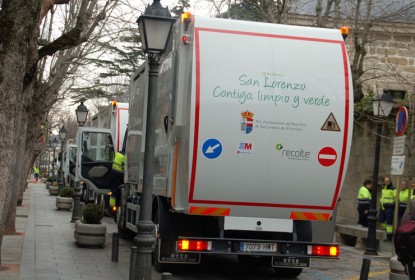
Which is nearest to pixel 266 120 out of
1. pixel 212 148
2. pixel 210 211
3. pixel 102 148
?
pixel 212 148

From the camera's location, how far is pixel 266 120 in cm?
901

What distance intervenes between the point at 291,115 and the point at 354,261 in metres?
5.84

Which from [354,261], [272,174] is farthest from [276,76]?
[354,261]

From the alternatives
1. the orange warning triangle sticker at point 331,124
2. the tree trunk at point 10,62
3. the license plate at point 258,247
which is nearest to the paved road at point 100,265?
the license plate at point 258,247

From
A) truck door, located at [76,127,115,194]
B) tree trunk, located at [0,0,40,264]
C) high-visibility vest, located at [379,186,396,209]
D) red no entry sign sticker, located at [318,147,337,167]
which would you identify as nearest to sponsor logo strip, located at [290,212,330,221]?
red no entry sign sticker, located at [318,147,337,167]

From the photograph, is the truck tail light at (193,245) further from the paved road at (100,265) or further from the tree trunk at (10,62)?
the tree trunk at (10,62)

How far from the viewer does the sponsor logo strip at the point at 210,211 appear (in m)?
9.04

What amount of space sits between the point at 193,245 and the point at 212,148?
145cm

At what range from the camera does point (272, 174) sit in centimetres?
905

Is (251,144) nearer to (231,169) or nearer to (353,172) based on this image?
(231,169)

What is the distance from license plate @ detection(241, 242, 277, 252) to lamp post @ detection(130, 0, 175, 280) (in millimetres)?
1555

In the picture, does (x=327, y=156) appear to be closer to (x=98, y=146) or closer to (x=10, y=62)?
(x=10, y=62)

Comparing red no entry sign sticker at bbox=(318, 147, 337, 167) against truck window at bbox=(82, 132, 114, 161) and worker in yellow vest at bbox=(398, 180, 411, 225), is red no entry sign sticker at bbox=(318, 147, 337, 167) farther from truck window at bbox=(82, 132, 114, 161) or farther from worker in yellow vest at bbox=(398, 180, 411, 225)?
truck window at bbox=(82, 132, 114, 161)

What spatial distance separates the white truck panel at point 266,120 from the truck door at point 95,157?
36.1ft
